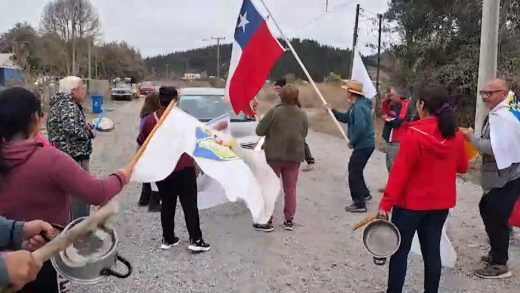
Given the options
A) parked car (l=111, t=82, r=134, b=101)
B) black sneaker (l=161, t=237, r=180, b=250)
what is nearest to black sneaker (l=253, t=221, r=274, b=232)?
black sneaker (l=161, t=237, r=180, b=250)

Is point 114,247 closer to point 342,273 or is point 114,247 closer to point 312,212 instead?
point 342,273

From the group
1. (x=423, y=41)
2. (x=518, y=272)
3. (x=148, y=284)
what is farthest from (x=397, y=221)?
(x=423, y=41)

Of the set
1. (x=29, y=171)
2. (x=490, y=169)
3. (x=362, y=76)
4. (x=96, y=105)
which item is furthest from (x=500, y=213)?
(x=96, y=105)

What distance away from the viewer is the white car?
10.5 meters

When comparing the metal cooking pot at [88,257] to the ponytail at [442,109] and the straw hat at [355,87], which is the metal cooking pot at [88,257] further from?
the straw hat at [355,87]

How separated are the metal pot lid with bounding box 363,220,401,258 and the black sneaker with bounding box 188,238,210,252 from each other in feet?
7.32

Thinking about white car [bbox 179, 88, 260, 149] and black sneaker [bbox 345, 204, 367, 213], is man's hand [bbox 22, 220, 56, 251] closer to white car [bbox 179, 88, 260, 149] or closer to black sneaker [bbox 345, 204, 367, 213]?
black sneaker [bbox 345, 204, 367, 213]

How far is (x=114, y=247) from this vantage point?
2.75 metres

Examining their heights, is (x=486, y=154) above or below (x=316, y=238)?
above

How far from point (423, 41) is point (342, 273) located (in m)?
19.7

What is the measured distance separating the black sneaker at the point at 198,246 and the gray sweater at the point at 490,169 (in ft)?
9.22

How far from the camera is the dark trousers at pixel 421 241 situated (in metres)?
4.45

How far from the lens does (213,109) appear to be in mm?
11172

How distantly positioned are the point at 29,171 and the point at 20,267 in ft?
3.33
